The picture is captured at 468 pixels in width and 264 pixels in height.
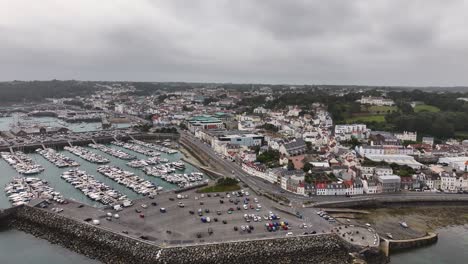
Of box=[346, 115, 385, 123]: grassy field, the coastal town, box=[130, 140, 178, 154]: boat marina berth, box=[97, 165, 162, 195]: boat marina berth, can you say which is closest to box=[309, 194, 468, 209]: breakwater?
the coastal town

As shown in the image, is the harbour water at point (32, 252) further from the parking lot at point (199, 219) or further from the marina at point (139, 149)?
the marina at point (139, 149)

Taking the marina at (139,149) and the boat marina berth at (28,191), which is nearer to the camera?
the boat marina berth at (28,191)

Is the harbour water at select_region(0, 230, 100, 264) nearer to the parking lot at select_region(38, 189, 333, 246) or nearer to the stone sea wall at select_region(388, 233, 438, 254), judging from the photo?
the parking lot at select_region(38, 189, 333, 246)

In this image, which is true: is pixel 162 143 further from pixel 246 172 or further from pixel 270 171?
pixel 270 171

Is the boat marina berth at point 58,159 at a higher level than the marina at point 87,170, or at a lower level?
higher

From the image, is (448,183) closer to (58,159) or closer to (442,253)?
(442,253)

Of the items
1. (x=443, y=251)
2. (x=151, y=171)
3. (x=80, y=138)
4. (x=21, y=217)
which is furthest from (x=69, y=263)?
(x=80, y=138)

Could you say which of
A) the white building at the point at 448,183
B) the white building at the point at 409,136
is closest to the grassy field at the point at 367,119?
the white building at the point at 409,136
